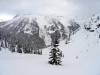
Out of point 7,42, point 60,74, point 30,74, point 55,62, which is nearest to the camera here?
point 30,74

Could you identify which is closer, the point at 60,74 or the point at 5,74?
the point at 5,74

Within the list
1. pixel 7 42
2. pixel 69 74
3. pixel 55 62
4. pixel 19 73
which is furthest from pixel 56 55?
pixel 7 42

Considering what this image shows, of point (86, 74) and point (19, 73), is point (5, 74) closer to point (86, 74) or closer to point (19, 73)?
point (19, 73)

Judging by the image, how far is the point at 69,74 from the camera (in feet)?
87.9

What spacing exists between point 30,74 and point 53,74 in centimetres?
349

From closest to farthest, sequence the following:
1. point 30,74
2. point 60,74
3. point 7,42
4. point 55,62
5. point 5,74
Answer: point 5,74
point 30,74
point 60,74
point 55,62
point 7,42

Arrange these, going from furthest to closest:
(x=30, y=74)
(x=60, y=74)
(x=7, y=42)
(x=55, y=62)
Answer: (x=7, y=42) → (x=55, y=62) → (x=60, y=74) → (x=30, y=74)

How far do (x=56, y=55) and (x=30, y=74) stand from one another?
18047 mm

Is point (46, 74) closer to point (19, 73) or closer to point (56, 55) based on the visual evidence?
point (19, 73)

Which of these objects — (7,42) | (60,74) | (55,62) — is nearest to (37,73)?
(60,74)

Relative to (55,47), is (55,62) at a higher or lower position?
lower

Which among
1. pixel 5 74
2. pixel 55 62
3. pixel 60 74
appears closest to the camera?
pixel 5 74

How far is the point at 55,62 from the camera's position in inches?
1636

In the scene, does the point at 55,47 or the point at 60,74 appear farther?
the point at 55,47
